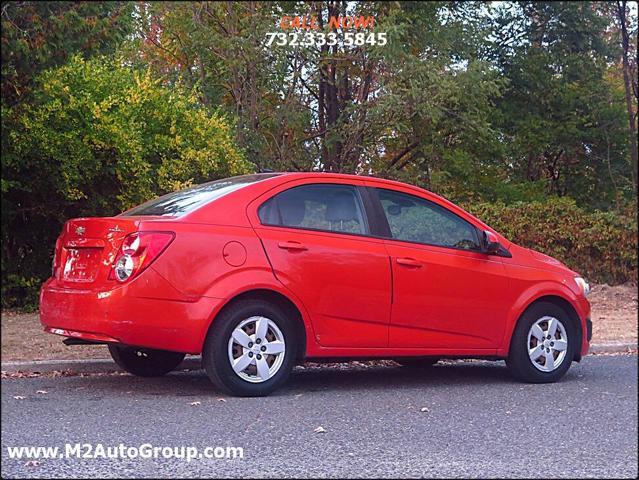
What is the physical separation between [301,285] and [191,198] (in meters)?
1.11

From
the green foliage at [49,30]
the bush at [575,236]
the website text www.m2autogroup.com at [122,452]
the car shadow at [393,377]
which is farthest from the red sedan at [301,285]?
the bush at [575,236]

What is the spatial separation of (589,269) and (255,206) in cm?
1140

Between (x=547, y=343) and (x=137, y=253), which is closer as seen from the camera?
(x=137, y=253)

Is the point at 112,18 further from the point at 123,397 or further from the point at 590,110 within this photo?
the point at 590,110

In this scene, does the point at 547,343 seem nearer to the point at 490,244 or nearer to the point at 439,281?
the point at 490,244

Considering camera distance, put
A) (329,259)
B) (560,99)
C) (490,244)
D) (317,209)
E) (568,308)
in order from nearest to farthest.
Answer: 1. (329,259)
2. (317,209)
3. (490,244)
4. (568,308)
5. (560,99)

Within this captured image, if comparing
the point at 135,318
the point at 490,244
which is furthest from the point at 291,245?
the point at 490,244

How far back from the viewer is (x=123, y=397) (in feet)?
22.0

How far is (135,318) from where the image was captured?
6.33m

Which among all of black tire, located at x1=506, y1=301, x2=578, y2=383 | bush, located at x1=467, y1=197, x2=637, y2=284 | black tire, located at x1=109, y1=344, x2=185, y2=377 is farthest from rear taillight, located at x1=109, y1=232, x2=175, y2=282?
bush, located at x1=467, y1=197, x2=637, y2=284

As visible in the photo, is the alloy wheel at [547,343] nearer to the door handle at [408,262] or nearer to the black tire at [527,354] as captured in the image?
the black tire at [527,354]

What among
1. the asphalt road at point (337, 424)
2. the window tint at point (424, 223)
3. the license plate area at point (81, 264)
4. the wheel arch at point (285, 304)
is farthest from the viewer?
the window tint at point (424, 223)

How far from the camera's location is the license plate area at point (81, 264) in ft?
21.5

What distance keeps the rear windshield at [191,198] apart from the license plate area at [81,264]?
562mm
